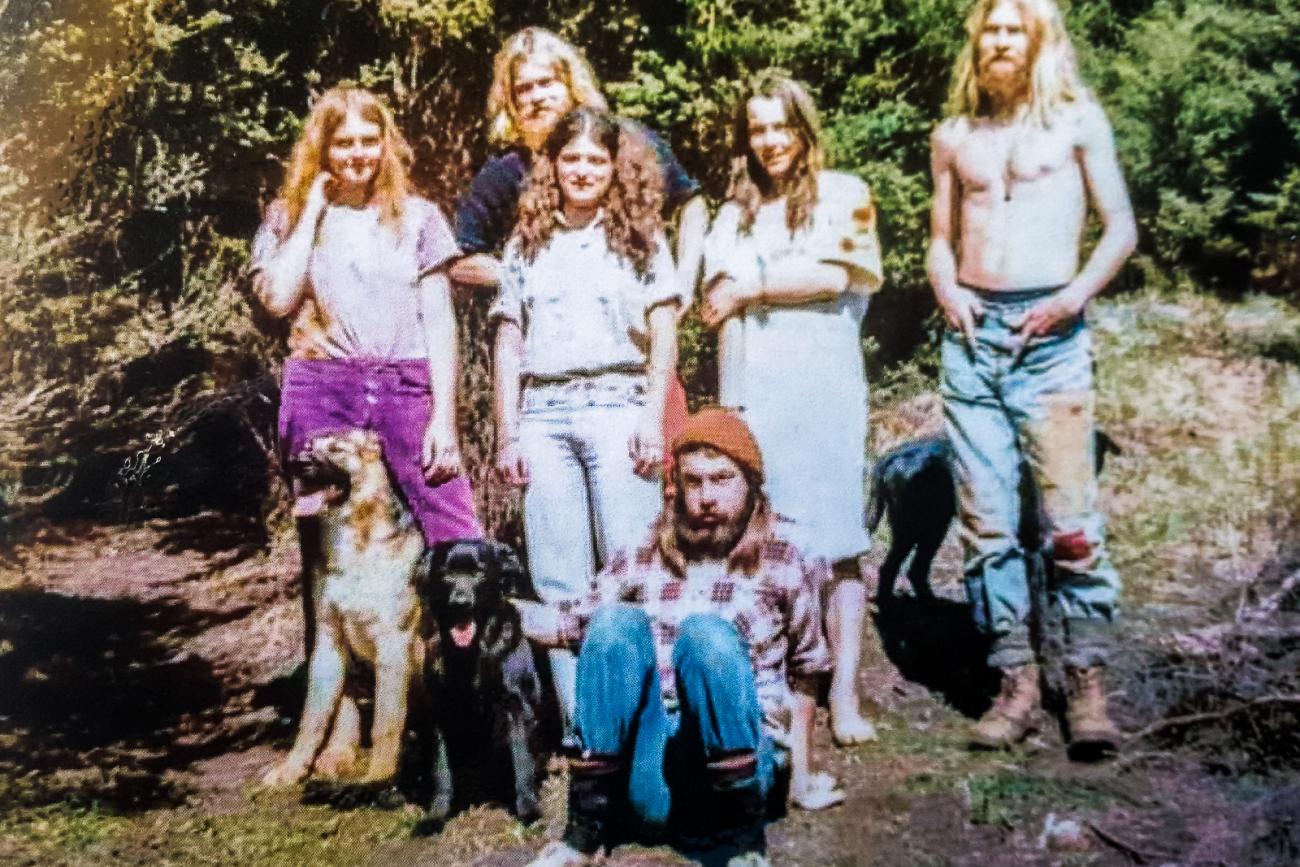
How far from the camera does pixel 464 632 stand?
3.80 m

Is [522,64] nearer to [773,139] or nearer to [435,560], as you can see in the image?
[773,139]

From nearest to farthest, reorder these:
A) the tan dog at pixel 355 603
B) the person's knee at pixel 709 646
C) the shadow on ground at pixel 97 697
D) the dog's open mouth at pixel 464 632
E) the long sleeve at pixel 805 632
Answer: the person's knee at pixel 709 646
the long sleeve at pixel 805 632
the dog's open mouth at pixel 464 632
the tan dog at pixel 355 603
the shadow on ground at pixel 97 697

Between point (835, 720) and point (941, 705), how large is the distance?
1.04ft

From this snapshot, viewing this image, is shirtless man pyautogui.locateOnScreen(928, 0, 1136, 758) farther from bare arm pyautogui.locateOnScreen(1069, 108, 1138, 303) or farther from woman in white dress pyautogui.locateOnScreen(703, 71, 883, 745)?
woman in white dress pyautogui.locateOnScreen(703, 71, 883, 745)

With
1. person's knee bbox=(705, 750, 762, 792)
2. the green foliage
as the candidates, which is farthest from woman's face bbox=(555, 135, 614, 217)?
person's knee bbox=(705, 750, 762, 792)

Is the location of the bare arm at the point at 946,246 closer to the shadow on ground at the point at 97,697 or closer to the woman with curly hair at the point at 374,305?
the woman with curly hair at the point at 374,305

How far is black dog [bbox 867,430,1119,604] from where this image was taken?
3834mm

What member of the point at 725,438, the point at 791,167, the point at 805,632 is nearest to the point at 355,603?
the point at 725,438

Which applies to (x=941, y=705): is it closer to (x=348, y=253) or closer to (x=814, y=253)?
(x=814, y=253)

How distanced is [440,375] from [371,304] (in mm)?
301

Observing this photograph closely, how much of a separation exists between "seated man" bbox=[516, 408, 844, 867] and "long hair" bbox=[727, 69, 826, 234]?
64 centimetres

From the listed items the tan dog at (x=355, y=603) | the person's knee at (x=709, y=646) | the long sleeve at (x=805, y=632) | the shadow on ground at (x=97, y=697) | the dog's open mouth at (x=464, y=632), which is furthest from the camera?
the shadow on ground at (x=97, y=697)

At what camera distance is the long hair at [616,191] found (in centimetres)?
386

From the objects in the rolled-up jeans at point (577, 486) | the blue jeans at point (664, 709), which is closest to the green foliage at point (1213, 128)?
the rolled-up jeans at point (577, 486)
